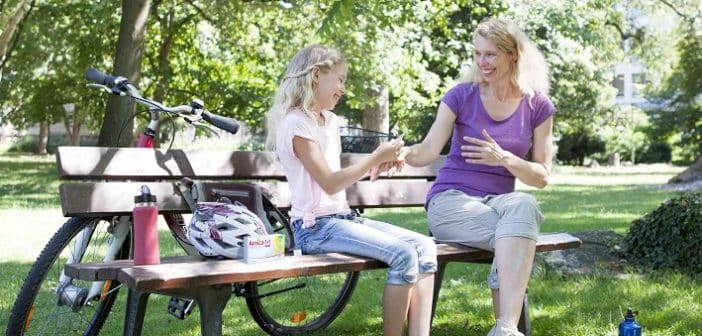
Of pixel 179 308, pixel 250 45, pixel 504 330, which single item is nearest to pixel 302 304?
pixel 179 308

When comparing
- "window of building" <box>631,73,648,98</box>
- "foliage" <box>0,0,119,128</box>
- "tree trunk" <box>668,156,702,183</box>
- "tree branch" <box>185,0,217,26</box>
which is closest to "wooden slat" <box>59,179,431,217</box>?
"foliage" <box>0,0,119,128</box>

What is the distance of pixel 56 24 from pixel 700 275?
16.2 metres

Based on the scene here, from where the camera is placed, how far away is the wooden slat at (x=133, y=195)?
11.9ft

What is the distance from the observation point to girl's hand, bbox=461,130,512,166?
3.86 m

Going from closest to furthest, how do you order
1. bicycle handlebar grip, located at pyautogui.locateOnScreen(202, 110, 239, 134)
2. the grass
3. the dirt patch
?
1. bicycle handlebar grip, located at pyautogui.locateOnScreen(202, 110, 239, 134)
2. the grass
3. the dirt patch

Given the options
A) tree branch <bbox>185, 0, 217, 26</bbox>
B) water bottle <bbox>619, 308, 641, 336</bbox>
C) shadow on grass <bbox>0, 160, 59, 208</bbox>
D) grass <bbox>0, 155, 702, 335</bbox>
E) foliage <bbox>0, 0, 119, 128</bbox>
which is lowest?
grass <bbox>0, 155, 702, 335</bbox>

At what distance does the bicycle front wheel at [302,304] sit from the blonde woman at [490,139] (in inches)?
35.0

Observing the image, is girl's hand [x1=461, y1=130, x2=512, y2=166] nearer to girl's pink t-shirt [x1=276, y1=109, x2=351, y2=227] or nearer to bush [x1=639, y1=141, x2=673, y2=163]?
girl's pink t-shirt [x1=276, y1=109, x2=351, y2=227]

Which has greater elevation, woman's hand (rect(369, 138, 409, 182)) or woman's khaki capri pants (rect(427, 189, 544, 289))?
woman's hand (rect(369, 138, 409, 182))

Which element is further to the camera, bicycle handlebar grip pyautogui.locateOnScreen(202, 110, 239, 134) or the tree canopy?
the tree canopy

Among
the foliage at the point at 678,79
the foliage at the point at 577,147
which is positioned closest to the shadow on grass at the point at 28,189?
the foliage at the point at 678,79

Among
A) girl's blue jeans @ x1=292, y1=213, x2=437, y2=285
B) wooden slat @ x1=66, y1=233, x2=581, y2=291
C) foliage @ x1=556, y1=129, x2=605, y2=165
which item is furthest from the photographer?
foliage @ x1=556, y1=129, x2=605, y2=165

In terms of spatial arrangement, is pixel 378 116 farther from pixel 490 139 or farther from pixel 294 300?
pixel 490 139

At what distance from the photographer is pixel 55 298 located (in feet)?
12.8
